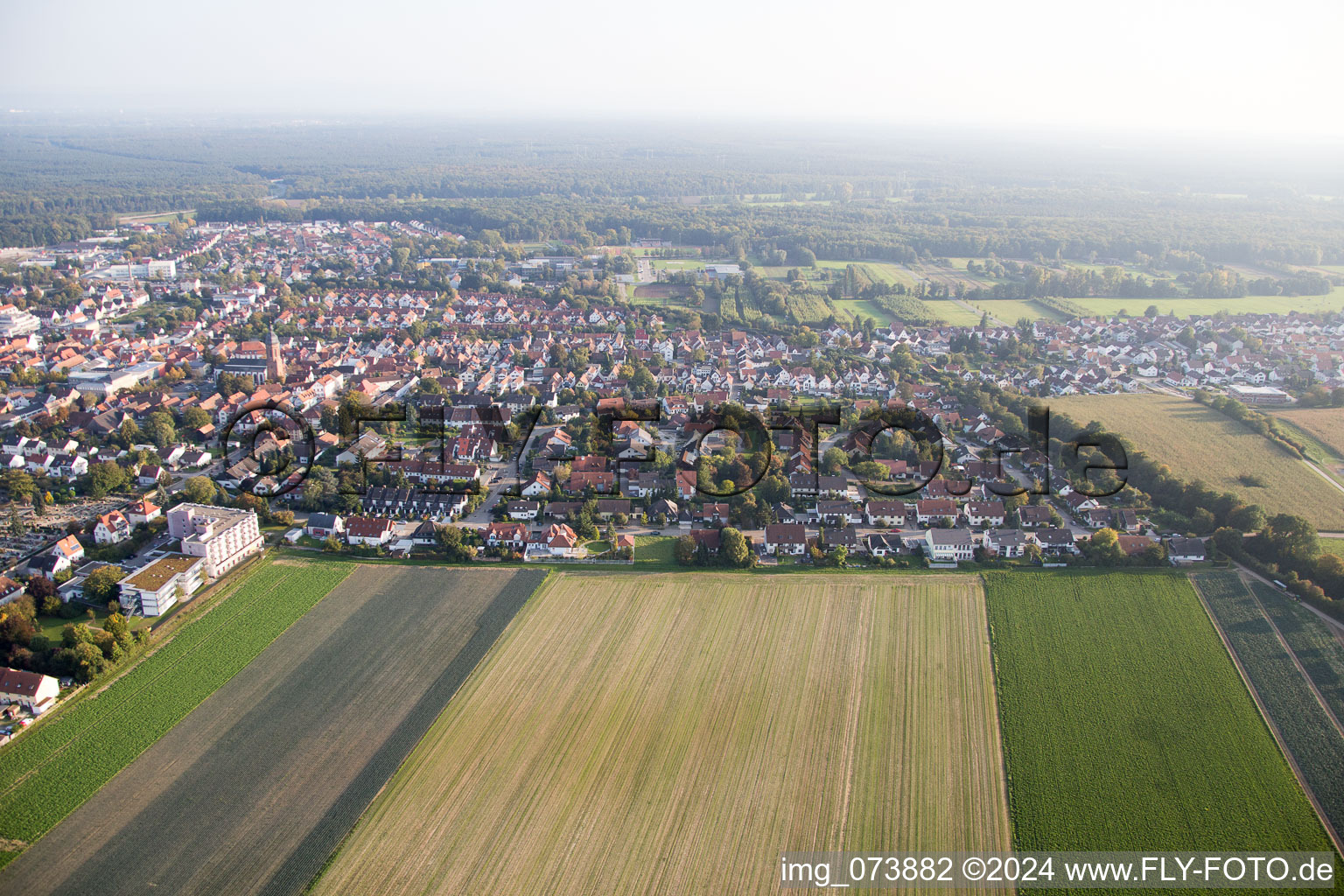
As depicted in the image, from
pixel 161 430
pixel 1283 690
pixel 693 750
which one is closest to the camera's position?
pixel 693 750

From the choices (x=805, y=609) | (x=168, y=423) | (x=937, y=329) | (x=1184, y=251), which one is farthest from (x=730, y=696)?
(x=1184, y=251)

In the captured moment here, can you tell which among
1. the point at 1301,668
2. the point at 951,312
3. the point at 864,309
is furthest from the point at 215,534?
the point at 951,312

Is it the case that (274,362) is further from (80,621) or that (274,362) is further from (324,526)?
(80,621)

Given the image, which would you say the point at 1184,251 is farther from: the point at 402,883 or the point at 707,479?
the point at 402,883

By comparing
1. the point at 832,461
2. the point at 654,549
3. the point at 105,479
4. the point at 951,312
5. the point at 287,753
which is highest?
the point at 951,312

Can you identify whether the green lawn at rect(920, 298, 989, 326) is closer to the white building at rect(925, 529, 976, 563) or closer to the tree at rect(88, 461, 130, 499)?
the white building at rect(925, 529, 976, 563)

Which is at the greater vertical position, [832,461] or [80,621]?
[832,461]
